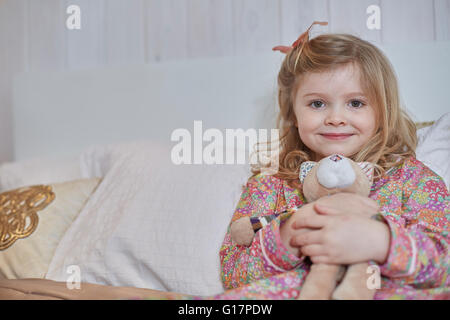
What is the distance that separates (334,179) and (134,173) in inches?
22.7

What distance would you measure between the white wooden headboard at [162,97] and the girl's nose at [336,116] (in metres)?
0.24

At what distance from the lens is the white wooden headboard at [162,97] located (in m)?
1.01

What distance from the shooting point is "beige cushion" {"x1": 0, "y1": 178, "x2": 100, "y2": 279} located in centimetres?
103

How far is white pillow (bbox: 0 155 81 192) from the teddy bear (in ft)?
2.27

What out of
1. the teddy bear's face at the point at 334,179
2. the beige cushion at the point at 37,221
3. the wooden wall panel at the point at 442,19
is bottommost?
the beige cushion at the point at 37,221

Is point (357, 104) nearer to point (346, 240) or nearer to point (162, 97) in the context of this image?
point (346, 240)

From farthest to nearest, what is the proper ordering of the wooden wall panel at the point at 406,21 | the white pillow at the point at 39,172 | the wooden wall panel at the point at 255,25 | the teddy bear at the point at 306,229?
the white pillow at the point at 39,172 < the wooden wall panel at the point at 255,25 < the wooden wall panel at the point at 406,21 < the teddy bear at the point at 306,229

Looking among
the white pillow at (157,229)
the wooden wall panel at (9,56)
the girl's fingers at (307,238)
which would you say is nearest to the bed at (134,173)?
the white pillow at (157,229)

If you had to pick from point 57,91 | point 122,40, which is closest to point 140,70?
point 122,40

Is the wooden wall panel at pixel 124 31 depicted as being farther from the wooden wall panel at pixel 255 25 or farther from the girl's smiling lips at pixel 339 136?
the girl's smiling lips at pixel 339 136

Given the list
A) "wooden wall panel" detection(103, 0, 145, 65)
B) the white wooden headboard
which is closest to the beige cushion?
the white wooden headboard

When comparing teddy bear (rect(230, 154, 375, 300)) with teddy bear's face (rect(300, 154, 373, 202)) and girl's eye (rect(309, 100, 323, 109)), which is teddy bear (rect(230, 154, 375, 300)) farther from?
girl's eye (rect(309, 100, 323, 109))

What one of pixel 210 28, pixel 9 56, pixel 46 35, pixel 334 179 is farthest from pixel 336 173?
pixel 9 56

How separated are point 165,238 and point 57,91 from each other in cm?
78
